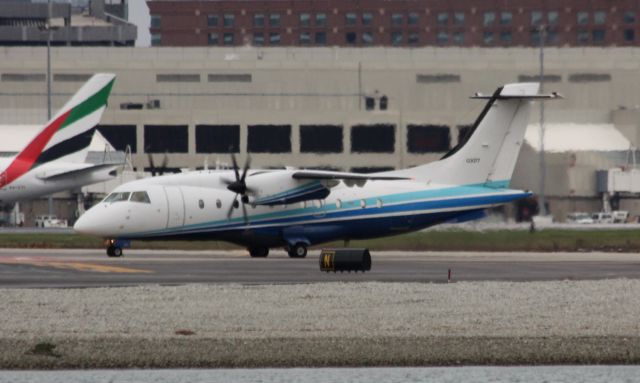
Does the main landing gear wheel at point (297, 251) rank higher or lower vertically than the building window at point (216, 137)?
lower

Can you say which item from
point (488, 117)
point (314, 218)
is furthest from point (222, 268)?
point (488, 117)

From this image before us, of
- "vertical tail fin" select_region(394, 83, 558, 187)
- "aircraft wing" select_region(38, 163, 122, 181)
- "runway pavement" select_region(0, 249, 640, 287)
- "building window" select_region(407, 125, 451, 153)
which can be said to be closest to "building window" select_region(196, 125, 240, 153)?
"building window" select_region(407, 125, 451, 153)

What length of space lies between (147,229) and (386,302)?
23.6 m

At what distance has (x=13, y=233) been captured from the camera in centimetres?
8262

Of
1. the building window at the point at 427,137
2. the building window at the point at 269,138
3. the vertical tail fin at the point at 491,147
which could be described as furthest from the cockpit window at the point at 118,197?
the building window at the point at 269,138

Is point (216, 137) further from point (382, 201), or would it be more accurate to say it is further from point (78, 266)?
point (78, 266)

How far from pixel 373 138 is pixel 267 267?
69.0 meters

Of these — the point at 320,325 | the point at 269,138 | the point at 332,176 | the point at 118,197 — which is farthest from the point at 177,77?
the point at 320,325

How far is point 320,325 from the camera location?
32812mm

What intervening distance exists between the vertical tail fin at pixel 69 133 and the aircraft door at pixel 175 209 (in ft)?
67.9

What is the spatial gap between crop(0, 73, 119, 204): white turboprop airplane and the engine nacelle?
30.9 meters

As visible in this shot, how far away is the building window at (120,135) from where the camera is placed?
130 meters

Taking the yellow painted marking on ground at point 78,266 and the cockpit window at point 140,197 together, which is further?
the cockpit window at point 140,197

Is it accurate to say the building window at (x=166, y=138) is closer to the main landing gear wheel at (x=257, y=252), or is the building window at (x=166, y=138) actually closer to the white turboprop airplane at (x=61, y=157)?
the white turboprop airplane at (x=61, y=157)
